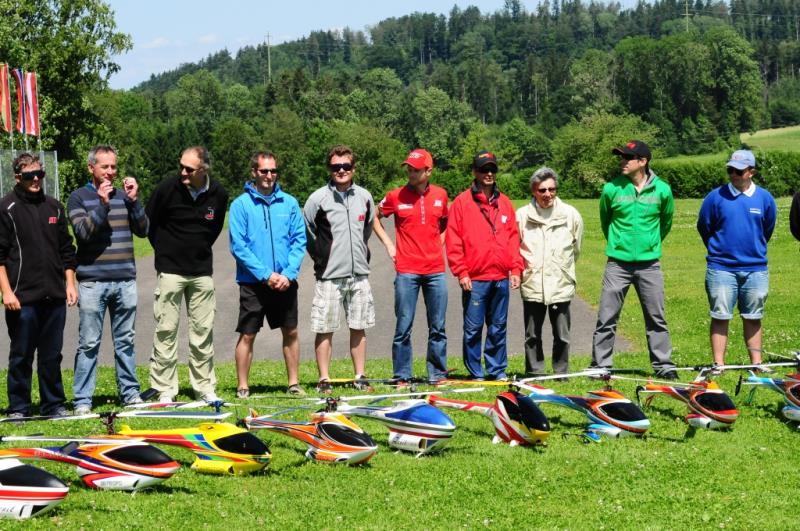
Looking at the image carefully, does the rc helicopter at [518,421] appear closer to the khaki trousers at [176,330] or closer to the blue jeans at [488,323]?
the blue jeans at [488,323]

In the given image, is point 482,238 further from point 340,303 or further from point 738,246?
point 738,246

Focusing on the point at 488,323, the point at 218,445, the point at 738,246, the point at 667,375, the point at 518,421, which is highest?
the point at 738,246

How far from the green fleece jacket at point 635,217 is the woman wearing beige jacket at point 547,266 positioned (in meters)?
0.44

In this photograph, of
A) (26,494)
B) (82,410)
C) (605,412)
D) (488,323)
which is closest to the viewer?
(26,494)

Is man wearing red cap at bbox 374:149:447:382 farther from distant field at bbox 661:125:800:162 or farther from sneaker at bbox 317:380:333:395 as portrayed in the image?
distant field at bbox 661:125:800:162

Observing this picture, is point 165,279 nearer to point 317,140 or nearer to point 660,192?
point 660,192

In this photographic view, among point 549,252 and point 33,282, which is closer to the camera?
point 33,282

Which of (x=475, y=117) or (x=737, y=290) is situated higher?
(x=475, y=117)

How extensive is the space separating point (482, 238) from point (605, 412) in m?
2.96

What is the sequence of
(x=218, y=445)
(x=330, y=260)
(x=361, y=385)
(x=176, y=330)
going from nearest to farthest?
(x=218, y=445) < (x=176, y=330) < (x=361, y=385) < (x=330, y=260)

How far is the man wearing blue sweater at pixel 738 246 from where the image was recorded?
10.7 metres

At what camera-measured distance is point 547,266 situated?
10.9 m

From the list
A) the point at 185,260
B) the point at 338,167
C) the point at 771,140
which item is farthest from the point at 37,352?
the point at 771,140

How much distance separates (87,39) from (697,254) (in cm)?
3812
